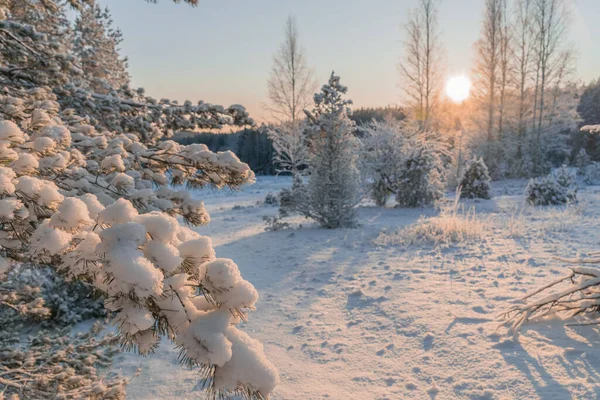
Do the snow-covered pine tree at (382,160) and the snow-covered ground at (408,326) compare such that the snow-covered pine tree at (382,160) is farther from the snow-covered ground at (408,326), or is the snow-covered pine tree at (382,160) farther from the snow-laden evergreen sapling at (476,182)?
the snow-covered ground at (408,326)

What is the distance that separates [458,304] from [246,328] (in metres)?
2.26

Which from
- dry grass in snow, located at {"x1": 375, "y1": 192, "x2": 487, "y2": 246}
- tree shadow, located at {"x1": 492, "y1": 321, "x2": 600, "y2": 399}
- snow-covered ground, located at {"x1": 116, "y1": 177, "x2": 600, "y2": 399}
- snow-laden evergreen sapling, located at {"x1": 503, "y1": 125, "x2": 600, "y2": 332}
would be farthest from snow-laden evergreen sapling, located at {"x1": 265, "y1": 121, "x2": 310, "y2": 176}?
tree shadow, located at {"x1": 492, "y1": 321, "x2": 600, "y2": 399}

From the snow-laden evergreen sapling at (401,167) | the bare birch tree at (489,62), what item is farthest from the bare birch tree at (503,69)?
the snow-laden evergreen sapling at (401,167)

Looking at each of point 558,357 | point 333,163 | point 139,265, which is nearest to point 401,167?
point 333,163

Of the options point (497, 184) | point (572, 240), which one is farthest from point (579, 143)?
point (572, 240)

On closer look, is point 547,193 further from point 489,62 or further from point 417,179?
point 489,62

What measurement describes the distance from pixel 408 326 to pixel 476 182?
1070cm

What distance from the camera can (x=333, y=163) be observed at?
8992 millimetres

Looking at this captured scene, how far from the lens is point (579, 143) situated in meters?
29.4

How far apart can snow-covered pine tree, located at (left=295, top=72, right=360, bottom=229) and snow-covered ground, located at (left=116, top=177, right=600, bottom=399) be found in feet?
5.06

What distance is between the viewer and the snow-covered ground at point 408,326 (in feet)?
9.41

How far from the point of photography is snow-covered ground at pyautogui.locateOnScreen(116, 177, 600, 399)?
287cm

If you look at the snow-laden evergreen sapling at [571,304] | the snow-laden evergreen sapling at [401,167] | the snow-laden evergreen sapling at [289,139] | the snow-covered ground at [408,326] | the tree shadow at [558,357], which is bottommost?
the snow-covered ground at [408,326]

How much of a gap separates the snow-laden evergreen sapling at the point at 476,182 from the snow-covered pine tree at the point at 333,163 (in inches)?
241
